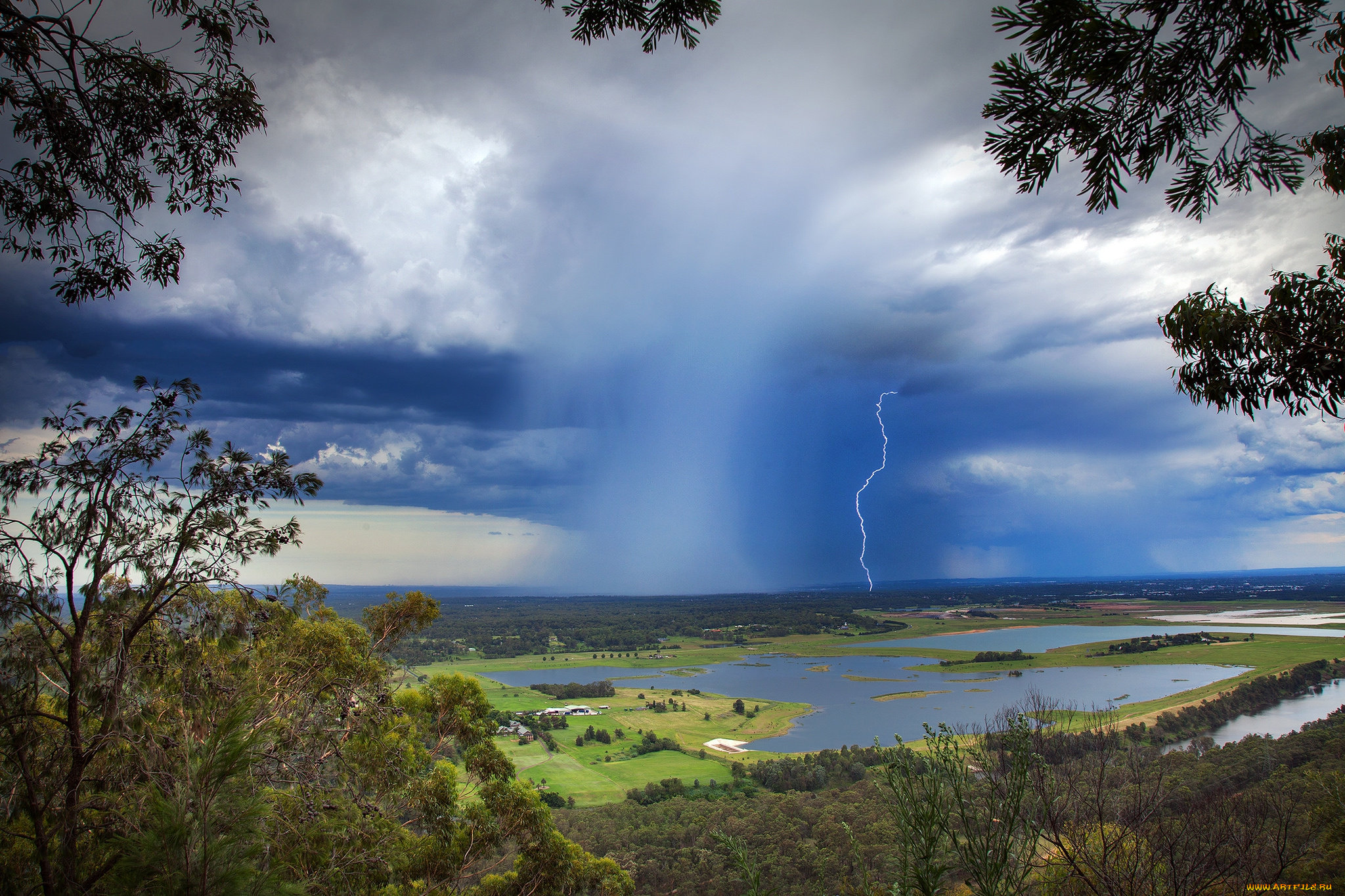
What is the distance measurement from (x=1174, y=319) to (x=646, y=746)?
3244 cm

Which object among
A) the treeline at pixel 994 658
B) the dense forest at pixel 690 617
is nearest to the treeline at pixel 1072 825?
the dense forest at pixel 690 617

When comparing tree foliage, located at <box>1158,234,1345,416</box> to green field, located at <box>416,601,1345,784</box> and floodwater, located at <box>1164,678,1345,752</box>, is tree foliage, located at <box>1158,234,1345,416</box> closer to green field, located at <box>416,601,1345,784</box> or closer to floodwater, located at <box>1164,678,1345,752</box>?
green field, located at <box>416,601,1345,784</box>

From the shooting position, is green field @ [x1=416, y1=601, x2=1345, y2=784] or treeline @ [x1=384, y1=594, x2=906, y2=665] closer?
green field @ [x1=416, y1=601, x2=1345, y2=784]

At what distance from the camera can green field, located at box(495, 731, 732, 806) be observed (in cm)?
2431

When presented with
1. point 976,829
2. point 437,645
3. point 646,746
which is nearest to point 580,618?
point 437,645

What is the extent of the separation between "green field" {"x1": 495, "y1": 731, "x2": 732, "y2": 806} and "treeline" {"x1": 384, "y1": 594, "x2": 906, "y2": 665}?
13.4 meters

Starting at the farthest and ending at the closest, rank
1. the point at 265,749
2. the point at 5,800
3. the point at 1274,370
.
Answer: the point at 265,749, the point at 5,800, the point at 1274,370

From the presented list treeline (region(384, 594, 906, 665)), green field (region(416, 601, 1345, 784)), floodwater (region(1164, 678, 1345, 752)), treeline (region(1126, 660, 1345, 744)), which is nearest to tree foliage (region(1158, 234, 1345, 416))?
green field (region(416, 601, 1345, 784))

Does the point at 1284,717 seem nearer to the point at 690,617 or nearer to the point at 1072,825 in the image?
the point at 1072,825

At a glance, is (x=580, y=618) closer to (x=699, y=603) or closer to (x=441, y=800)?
(x=699, y=603)

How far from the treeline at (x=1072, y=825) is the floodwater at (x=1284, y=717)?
5.64m

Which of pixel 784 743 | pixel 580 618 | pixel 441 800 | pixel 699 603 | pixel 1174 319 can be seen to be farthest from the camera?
pixel 699 603

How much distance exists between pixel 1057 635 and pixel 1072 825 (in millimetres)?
69700

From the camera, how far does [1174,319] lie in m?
3.12
